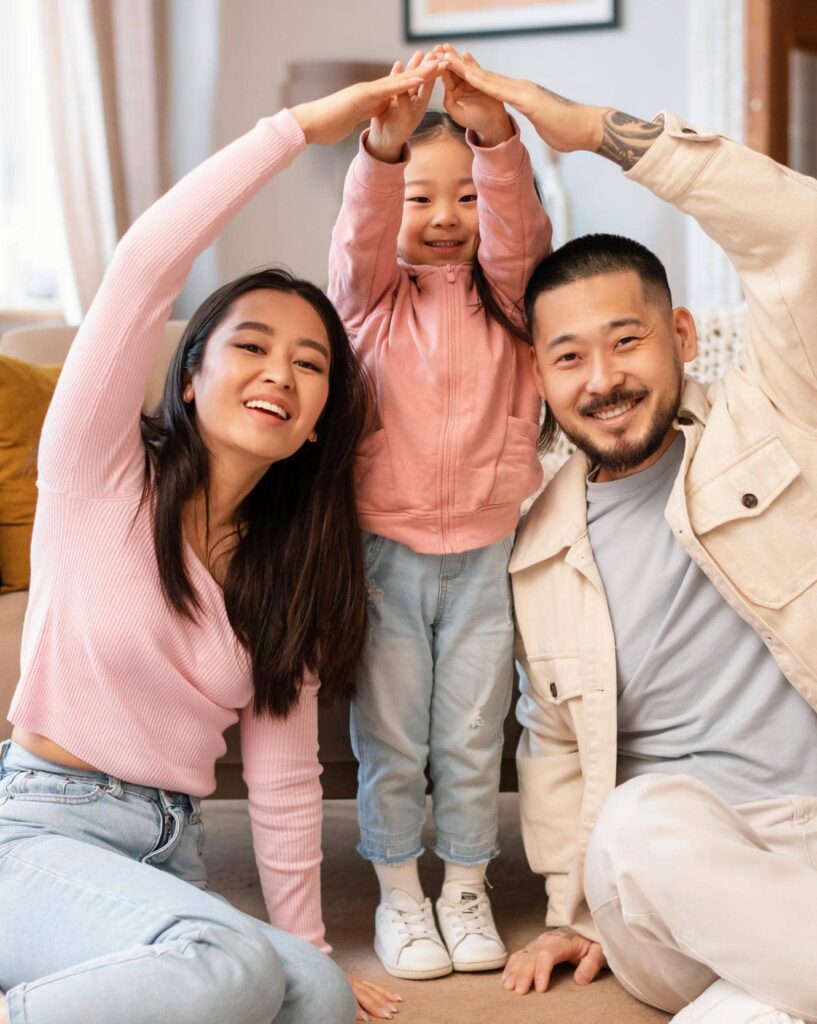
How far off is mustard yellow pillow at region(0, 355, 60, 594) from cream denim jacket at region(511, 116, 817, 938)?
787 millimetres

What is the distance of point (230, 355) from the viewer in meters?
1.50

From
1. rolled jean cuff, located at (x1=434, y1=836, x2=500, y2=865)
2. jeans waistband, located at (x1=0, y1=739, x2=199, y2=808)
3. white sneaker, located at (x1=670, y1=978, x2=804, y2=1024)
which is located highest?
jeans waistband, located at (x1=0, y1=739, x2=199, y2=808)

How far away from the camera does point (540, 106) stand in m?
1.47

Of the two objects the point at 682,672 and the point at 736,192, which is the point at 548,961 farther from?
the point at 736,192

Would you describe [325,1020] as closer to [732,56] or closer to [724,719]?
[724,719]

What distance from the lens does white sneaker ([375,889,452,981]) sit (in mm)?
1618

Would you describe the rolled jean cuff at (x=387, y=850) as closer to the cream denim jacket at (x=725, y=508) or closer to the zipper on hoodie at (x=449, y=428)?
the cream denim jacket at (x=725, y=508)

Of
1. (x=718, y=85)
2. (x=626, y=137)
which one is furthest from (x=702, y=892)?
(x=718, y=85)

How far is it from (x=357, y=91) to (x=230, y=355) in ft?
1.11

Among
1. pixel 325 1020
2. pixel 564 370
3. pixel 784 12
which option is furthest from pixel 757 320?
pixel 784 12

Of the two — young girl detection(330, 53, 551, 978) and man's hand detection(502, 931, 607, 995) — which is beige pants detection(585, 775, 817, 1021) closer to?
man's hand detection(502, 931, 607, 995)

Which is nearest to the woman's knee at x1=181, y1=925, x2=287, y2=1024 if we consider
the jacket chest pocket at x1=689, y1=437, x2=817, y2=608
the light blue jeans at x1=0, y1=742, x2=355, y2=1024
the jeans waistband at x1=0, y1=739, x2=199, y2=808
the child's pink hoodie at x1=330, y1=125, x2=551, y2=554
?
the light blue jeans at x1=0, y1=742, x2=355, y2=1024

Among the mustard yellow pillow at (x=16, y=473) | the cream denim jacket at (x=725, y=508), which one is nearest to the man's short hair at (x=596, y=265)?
the cream denim jacket at (x=725, y=508)

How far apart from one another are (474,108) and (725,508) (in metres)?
0.57
